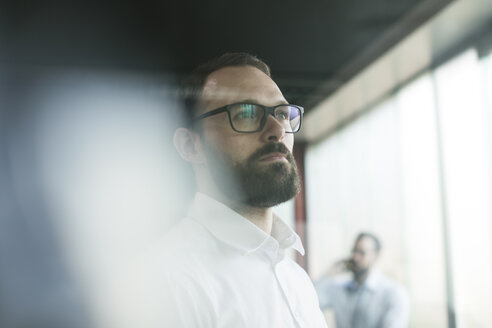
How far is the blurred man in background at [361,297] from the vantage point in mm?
532

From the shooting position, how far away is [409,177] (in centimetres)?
109

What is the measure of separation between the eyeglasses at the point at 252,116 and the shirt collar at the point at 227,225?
0.07m

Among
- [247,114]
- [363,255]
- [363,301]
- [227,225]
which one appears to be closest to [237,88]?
[247,114]

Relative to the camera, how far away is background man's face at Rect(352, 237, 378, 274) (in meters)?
0.66

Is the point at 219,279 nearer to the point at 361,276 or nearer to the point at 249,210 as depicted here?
the point at 249,210

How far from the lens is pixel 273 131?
432 mm

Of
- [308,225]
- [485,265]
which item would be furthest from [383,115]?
[485,265]

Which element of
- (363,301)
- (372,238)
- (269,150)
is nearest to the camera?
(269,150)

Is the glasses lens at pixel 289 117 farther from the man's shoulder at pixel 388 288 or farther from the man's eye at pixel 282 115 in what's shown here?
the man's shoulder at pixel 388 288

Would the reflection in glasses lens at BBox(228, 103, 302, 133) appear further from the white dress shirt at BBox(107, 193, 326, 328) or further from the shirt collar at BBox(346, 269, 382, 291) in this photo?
the shirt collar at BBox(346, 269, 382, 291)

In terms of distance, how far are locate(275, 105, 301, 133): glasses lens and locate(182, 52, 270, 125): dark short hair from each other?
0.04 meters

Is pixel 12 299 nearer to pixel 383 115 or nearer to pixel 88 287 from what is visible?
pixel 88 287

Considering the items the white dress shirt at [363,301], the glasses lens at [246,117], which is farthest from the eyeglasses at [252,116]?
the white dress shirt at [363,301]

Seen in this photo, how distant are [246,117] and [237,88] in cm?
3
